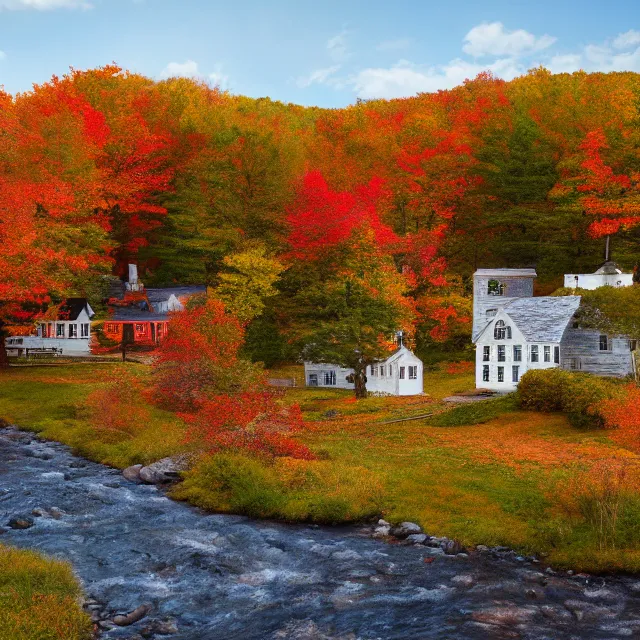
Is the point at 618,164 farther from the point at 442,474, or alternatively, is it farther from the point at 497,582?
the point at 497,582

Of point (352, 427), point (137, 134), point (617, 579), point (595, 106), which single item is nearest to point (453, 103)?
point (595, 106)

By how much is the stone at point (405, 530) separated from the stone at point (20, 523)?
11895mm

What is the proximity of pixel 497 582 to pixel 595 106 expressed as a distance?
6611 centimetres

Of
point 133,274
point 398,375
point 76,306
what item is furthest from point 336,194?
point 76,306

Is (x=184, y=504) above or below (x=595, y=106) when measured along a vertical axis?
below

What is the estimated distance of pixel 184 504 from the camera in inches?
1086

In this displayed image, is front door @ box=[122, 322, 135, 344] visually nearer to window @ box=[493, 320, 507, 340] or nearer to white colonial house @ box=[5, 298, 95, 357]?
white colonial house @ box=[5, 298, 95, 357]

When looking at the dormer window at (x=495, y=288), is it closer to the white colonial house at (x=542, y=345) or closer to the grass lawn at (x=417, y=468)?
the white colonial house at (x=542, y=345)

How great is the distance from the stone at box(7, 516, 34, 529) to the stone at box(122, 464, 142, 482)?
6472 millimetres

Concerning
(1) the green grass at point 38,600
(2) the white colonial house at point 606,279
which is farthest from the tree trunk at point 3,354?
(2) the white colonial house at point 606,279

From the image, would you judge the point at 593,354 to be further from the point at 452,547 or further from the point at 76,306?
the point at 76,306

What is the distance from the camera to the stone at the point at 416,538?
76.1ft

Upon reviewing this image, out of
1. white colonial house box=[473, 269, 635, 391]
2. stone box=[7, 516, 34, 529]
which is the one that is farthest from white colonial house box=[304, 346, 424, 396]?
stone box=[7, 516, 34, 529]

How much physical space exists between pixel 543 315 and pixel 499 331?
11.1 feet
